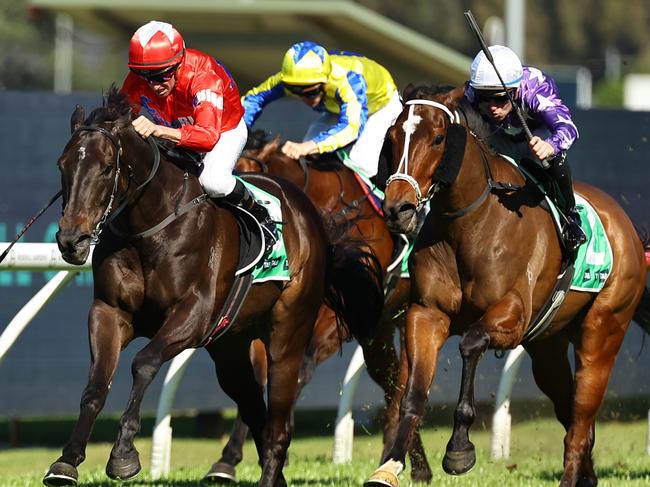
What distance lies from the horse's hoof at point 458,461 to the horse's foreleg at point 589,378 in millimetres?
1028

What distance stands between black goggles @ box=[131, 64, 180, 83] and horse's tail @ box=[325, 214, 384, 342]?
1277 mm

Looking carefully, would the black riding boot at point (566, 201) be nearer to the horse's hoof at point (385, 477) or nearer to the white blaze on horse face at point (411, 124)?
the white blaze on horse face at point (411, 124)

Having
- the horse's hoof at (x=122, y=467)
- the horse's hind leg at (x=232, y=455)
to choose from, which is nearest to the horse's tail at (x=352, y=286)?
the horse's hind leg at (x=232, y=455)

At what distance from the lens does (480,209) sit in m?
5.43

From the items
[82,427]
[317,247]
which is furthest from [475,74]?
[82,427]

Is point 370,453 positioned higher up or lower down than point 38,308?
lower down

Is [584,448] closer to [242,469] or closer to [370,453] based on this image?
[242,469]

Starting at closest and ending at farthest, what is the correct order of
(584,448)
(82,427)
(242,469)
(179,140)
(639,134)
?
(82,427) < (179,140) < (584,448) < (242,469) < (639,134)

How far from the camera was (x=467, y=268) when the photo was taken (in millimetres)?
5398

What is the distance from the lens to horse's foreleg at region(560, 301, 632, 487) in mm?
5941

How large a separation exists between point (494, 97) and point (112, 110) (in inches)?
62.6

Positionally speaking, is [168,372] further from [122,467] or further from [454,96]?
[454,96]

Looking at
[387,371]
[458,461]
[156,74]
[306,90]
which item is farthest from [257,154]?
[458,461]

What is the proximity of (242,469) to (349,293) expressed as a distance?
131cm
